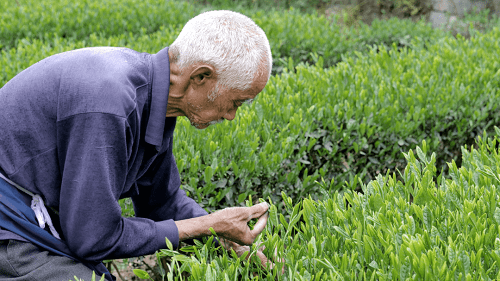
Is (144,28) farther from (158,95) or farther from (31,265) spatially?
(31,265)

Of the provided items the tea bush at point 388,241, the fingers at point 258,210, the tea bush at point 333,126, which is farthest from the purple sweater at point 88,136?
the tea bush at point 333,126

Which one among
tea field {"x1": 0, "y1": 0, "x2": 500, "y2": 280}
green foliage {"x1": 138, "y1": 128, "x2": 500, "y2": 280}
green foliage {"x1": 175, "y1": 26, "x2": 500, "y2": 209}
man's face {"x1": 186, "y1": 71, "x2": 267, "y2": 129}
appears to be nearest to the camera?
green foliage {"x1": 138, "y1": 128, "x2": 500, "y2": 280}

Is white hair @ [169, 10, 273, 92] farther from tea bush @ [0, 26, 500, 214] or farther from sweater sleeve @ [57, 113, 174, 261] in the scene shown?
tea bush @ [0, 26, 500, 214]

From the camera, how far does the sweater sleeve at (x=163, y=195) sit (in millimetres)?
2408

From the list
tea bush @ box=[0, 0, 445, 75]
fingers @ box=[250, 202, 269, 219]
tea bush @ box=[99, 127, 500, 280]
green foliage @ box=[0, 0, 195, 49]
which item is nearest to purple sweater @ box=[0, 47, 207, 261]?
tea bush @ box=[99, 127, 500, 280]

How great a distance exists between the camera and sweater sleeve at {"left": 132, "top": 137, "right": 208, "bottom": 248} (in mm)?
2408

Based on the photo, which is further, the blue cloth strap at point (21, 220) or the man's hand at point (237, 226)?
the man's hand at point (237, 226)

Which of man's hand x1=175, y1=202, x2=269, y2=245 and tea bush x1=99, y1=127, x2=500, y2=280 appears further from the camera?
man's hand x1=175, y1=202, x2=269, y2=245

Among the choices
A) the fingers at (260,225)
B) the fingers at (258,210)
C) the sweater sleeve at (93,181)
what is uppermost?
the sweater sleeve at (93,181)

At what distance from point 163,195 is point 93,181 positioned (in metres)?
0.81

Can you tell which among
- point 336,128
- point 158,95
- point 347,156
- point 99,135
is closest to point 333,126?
point 336,128

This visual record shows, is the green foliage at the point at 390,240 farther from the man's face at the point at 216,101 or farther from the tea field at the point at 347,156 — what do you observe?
the man's face at the point at 216,101

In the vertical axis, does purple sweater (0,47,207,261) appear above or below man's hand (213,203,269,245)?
above

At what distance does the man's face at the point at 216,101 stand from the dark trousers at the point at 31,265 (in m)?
0.87
